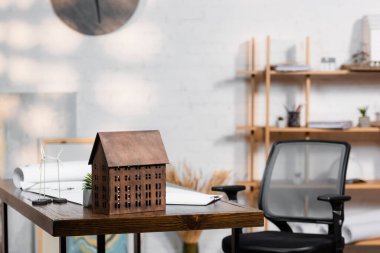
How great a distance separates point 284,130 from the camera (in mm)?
5066

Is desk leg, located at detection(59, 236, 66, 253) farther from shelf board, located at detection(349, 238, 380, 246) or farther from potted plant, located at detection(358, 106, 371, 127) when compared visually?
potted plant, located at detection(358, 106, 371, 127)

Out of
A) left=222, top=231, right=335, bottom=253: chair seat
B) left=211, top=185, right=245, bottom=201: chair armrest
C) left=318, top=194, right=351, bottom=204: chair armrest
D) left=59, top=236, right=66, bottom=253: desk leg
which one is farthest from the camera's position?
left=211, top=185, right=245, bottom=201: chair armrest

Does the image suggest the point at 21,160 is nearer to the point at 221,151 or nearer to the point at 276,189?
the point at 221,151

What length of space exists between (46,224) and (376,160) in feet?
11.3

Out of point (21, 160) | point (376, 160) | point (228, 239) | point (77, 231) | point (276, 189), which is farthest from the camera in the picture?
point (376, 160)

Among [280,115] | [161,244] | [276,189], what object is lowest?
[161,244]

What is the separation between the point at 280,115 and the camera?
5340 millimetres

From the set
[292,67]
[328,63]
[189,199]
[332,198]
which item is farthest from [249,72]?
[189,199]

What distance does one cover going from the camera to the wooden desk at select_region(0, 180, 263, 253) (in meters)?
2.34

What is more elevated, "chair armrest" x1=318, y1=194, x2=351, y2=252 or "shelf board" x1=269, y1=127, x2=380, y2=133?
"shelf board" x1=269, y1=127, x2=380, y2=133

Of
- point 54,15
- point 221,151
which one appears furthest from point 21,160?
point 221,151

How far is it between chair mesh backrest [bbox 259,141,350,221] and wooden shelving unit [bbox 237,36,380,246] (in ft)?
2.28

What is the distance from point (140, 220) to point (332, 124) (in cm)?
292

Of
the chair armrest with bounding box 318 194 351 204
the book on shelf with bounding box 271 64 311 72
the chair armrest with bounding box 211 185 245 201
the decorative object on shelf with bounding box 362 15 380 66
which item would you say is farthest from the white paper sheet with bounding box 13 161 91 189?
the decorative object on shelf with bounding box 362 15 380 66
